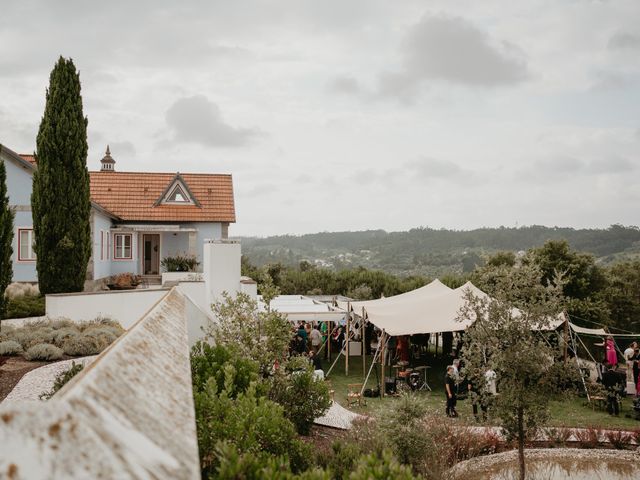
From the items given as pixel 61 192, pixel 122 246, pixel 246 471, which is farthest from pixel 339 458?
pixel 122 246

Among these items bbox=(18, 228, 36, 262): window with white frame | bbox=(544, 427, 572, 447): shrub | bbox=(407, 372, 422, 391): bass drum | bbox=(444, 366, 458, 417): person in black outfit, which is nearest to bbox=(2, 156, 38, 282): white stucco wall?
bbox=(18, 228, 36, 262): window with white frame

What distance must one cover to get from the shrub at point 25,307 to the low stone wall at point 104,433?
18.6 meters

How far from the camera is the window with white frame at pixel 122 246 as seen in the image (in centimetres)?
2955

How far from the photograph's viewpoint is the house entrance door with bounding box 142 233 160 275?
31770 millimetres

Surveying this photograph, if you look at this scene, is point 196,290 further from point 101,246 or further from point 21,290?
point 101,246

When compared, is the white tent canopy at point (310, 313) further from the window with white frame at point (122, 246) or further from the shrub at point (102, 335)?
the window with white frame at point (122, 246)

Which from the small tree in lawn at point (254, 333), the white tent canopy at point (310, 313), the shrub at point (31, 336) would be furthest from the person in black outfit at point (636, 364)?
the shrub at point (31, 336)

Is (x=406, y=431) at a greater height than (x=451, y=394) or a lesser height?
greater

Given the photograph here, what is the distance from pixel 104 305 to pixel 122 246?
12.3 metres

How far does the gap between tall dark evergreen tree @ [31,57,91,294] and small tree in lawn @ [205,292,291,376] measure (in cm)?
1276

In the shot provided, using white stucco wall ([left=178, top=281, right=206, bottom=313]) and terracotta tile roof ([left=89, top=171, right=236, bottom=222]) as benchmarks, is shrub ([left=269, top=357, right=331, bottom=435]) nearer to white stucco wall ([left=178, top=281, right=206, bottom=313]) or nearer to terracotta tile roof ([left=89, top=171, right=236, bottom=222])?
white stucco wall ([left=178, top=281, right=206, bottom=313])

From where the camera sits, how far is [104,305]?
18.2 metres

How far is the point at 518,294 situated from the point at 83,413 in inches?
358

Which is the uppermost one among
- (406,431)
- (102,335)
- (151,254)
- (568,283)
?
(151,254)
